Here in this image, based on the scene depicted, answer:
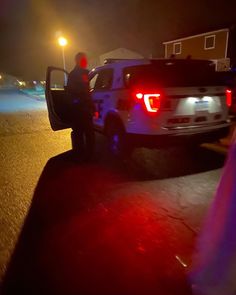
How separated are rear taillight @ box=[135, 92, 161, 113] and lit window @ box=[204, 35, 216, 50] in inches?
1107

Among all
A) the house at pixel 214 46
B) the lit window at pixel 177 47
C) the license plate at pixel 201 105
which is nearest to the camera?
the license plate at pixel 201 105

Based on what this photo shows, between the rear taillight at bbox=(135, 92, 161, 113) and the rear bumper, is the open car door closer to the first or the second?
the rear bumper

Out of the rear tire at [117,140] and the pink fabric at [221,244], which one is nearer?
the pink fabric at [221,244]

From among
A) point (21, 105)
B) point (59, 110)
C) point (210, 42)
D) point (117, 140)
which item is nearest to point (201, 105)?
point (117, 140)

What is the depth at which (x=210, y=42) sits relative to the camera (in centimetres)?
2995

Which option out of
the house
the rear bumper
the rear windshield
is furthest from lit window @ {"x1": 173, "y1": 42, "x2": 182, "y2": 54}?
the rear bumper

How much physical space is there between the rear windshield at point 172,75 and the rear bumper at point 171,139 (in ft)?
2.75

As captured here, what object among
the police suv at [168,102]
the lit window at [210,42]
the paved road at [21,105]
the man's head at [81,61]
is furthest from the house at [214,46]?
the man's head at [81,61]

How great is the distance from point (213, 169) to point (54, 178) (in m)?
2.79

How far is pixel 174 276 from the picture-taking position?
2553mm

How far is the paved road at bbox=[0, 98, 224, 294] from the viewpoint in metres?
2.58

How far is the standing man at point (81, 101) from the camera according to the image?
542 centimetres

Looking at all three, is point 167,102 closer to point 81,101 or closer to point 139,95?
point 139,95

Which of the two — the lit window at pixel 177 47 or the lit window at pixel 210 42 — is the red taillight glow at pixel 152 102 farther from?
the lit window at pixel 177 47
